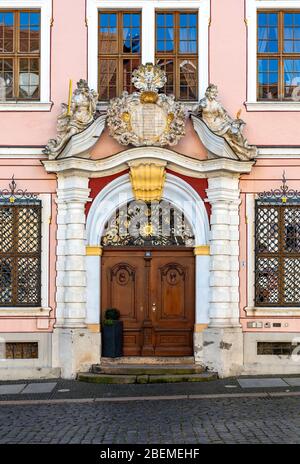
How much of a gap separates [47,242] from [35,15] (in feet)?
16.3

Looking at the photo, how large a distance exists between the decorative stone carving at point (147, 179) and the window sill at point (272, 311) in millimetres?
3102

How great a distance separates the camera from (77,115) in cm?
1820

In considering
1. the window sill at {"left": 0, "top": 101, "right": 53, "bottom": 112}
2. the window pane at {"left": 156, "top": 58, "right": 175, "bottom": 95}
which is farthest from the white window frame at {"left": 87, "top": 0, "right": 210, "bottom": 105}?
the window sill at {"left": 0, "top": 101, "right": 53, "bottom": 112}

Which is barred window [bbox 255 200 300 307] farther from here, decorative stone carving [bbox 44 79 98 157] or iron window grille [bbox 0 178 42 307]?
iron window grille [bbox 0 178 42 307]

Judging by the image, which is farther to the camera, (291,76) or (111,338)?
(291,76)

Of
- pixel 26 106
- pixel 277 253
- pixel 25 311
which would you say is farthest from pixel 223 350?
pixel 26 106

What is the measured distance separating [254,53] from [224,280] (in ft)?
16.3

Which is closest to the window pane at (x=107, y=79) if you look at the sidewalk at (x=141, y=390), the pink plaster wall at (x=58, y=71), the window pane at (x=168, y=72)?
the pink plaster wall at (x=58, y=71)

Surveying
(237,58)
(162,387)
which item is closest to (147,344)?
(162,387)

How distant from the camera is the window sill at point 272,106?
61.2 feet

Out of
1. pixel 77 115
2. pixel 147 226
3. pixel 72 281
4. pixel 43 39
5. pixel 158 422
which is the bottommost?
pixel 158 422

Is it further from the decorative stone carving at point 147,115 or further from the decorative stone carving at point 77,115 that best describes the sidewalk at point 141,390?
the decorative stone carving at point 147,115

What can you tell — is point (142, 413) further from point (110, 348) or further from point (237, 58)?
point (237, 58)

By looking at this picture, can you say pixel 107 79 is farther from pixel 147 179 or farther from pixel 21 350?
pixel 21 350
